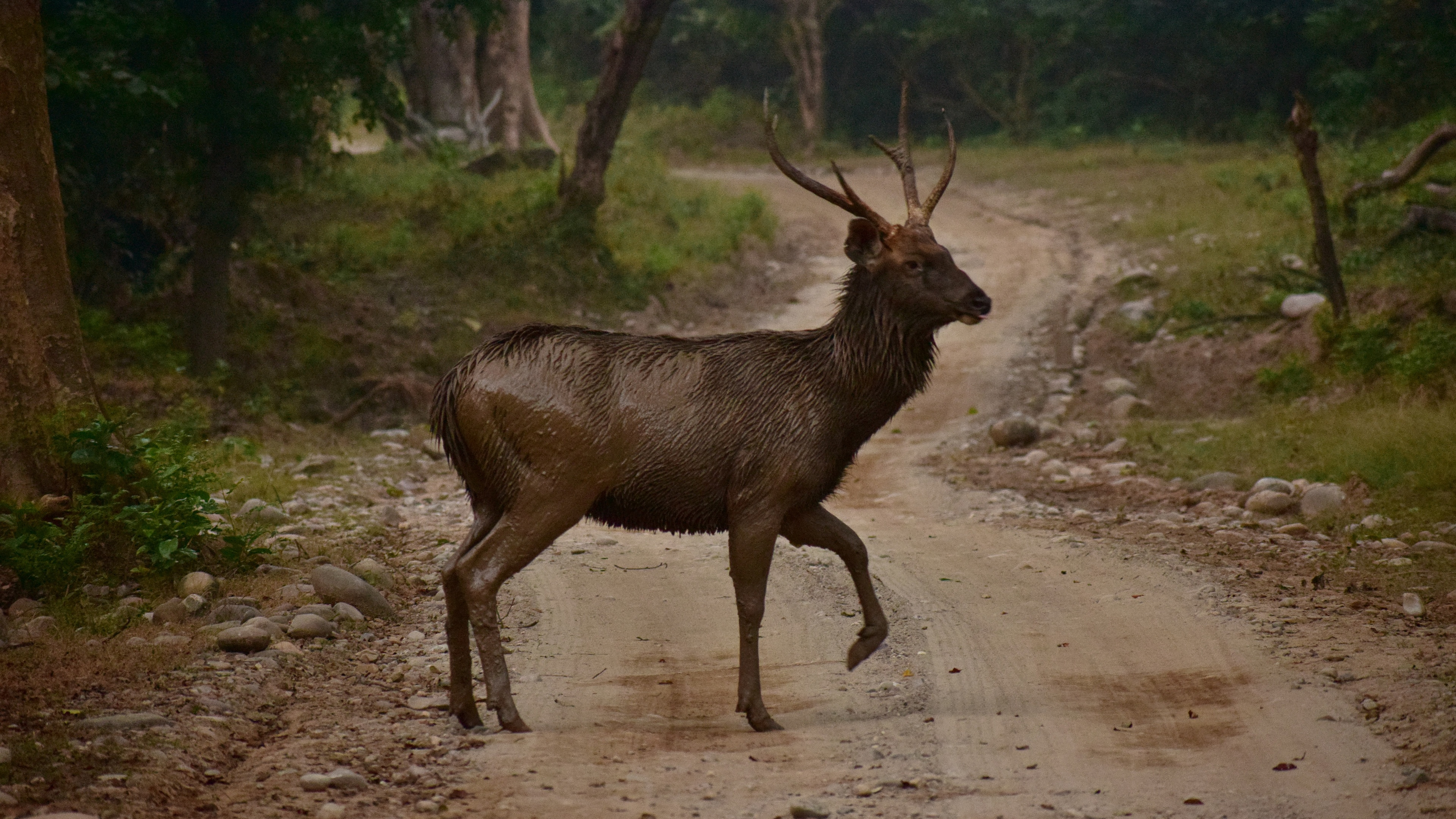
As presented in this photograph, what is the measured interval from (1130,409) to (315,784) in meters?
10.7

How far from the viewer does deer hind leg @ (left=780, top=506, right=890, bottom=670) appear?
22.1ft

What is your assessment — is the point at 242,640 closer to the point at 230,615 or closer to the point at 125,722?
the point at 230,615

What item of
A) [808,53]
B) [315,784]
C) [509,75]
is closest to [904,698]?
[315,784]

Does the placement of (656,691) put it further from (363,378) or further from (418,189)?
(418,189)

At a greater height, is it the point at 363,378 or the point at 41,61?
the point at 41,61

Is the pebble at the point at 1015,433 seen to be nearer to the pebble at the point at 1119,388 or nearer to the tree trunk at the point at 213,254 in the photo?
the pebble at the point at 1119,388

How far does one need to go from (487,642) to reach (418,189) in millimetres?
16782

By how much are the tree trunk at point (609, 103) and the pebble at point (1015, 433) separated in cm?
790

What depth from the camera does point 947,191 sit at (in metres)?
29.9

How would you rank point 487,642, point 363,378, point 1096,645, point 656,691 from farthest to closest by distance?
1. point 363,378
2. point 1096,645
3. point 656,691
4. point 487,642

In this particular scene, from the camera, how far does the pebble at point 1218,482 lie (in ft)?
36.1

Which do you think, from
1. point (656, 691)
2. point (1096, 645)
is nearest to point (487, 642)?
point (656, 691)

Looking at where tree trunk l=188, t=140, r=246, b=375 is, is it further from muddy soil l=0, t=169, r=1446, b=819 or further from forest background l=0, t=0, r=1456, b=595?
muddy soil l=0, t=169, r=1446, b=819

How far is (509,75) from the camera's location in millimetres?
28406
